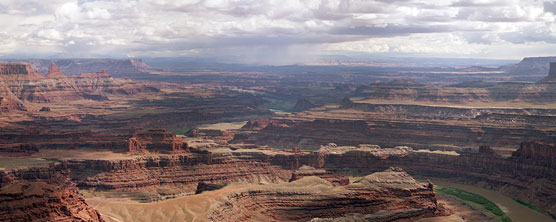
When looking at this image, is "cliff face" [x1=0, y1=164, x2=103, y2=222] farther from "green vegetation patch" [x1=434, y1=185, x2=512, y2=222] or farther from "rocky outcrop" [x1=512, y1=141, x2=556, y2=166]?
"rocky outcrop" [x1=512, y1=141, x2=556, y2=166]

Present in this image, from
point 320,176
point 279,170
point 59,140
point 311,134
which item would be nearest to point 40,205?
point 320,176

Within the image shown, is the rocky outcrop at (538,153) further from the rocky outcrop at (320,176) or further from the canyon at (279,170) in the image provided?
the rocky outcrop at (320,176)

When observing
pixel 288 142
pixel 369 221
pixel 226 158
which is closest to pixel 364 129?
pixel 288 142

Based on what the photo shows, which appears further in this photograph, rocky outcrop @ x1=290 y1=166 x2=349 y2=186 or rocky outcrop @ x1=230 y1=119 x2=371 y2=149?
rocky outcrop @ x1=230 y1=119 x2=371 y2=149

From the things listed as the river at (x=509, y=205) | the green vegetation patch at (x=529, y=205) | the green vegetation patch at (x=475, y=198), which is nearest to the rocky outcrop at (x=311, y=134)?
the river at (x=509, y=205)

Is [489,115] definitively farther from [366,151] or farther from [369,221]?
[369,221]

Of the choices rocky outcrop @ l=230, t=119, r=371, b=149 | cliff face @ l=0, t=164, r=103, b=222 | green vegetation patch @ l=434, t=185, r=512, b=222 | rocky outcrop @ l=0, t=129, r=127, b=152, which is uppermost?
cliff face @ l=0, t=164, r=103, b=222

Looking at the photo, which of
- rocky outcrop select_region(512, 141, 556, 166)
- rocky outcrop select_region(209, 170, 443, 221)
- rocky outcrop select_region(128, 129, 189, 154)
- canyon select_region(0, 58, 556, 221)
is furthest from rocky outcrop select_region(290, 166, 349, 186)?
rocky outcrop select_region(512, 141, 556, 166)

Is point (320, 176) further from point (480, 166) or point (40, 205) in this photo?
point (40, 205)
